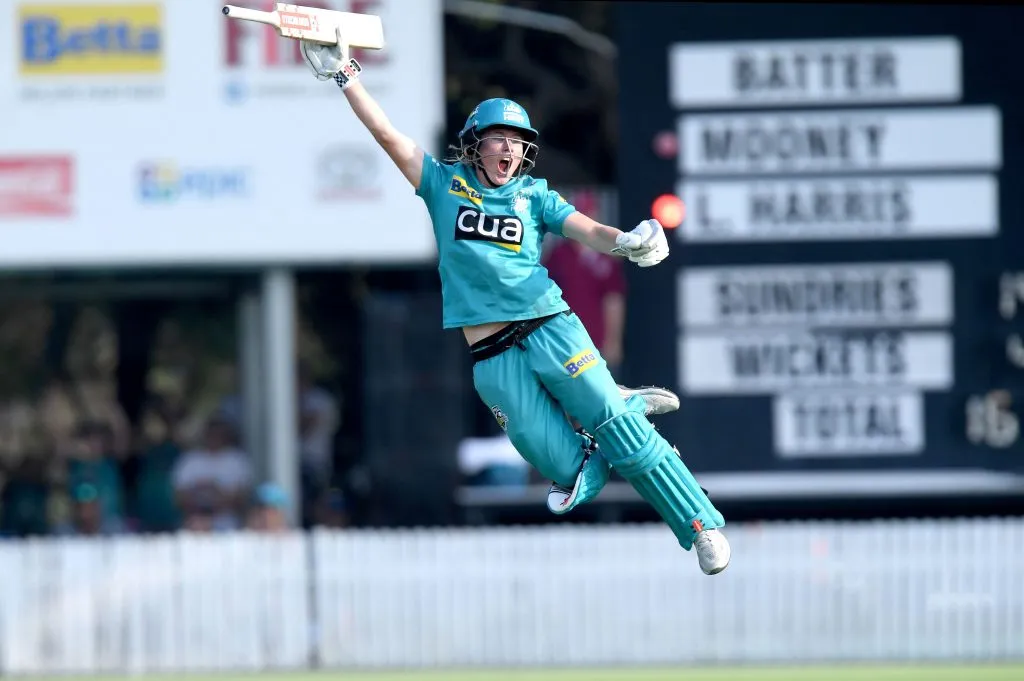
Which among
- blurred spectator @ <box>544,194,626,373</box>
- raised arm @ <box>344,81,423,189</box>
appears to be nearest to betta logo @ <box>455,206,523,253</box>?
raised arm @ <box>344,81,423,189</box>

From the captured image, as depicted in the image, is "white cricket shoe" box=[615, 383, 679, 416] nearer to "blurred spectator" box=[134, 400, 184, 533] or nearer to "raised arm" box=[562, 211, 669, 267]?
"raised arm" box=[562, 211, 669, 267]

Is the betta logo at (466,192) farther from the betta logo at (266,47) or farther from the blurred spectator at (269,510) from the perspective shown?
the blurred spectator at (269,510)

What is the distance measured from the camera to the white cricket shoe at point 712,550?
821 cm

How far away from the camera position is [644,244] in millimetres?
7824

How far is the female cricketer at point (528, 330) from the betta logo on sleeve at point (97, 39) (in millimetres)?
6368

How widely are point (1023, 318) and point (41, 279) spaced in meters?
7.83

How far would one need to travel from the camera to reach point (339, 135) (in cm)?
1425

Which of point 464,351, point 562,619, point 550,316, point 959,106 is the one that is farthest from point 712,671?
point 550,316

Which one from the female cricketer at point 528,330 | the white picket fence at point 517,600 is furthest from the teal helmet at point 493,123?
the white picket fence at point 517,600

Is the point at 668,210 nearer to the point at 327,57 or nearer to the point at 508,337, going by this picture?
the point at 508,337

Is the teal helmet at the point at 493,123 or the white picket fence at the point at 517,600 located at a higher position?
the teal helmet at the point at 493,123

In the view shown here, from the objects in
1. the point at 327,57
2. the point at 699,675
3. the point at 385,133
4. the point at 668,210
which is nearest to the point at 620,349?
the point at 668,210

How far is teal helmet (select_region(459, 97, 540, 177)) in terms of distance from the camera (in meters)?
8.12

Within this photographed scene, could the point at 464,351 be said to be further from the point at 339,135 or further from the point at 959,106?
the point at 959,106
